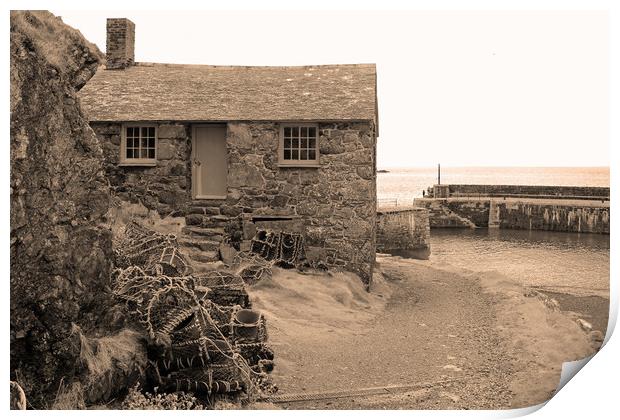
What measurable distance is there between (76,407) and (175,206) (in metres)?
A: 8.99

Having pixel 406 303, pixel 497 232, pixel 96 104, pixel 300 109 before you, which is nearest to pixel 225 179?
pixel 300 109

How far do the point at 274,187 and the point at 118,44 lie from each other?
610 centimetres

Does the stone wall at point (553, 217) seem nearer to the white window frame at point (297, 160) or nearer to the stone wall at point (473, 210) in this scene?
the stone wall at point (473, 210)

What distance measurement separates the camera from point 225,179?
15.2m

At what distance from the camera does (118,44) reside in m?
17.1

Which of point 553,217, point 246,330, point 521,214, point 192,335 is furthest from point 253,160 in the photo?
point 521,214

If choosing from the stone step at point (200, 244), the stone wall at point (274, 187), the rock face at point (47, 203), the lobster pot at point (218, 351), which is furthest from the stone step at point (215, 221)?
the rock face at point (47, 203)

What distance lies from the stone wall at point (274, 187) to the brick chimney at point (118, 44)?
108 inches

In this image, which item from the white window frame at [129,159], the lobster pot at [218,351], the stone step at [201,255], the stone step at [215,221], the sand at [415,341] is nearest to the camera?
the lobster pot at [218,351]

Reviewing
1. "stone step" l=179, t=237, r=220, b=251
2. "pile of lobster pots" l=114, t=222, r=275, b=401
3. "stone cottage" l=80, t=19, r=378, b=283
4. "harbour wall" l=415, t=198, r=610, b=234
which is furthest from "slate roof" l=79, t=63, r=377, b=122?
"harbour wall" l=415, t=198, r=610, b=234

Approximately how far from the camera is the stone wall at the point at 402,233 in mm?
27906

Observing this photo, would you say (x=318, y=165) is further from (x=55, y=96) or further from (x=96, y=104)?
(x=55, y=96)

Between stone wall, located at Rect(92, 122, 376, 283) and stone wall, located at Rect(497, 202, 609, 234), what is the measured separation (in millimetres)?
25719

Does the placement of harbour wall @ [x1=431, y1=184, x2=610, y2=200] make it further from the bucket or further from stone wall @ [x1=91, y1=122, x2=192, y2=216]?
the bucket
